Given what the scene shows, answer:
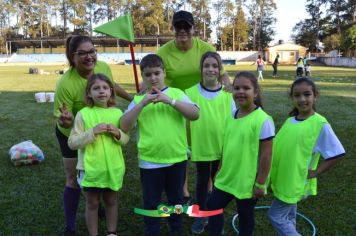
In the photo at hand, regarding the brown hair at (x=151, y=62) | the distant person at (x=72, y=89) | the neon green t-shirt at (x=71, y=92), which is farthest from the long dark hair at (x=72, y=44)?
the brown hair at (x=151, y=62)

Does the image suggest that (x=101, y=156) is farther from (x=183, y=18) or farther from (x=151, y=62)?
(x=183, y=18)

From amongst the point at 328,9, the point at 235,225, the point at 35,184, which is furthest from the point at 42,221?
the point at 328,9

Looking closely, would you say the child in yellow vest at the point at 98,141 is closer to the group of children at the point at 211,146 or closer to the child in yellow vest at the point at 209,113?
the group of children at the point at 211,146

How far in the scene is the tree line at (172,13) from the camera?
8143cm

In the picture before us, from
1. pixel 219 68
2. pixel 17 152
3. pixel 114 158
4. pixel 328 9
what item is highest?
pixel 328 9

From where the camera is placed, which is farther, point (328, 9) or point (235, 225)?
point (328, 9)

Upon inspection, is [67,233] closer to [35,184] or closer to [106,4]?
[35,184]

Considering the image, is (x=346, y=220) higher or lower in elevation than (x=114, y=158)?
lower

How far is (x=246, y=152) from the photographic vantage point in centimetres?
284

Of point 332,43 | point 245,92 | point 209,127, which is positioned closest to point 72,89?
point 209,127

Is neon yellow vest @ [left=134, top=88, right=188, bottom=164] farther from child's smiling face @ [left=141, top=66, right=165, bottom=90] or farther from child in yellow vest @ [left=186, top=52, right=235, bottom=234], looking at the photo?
child in yellow vest @ [left=186, top=52, right=235, bottom=234]

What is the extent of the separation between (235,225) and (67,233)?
5.45 feet

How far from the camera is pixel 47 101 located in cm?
1303

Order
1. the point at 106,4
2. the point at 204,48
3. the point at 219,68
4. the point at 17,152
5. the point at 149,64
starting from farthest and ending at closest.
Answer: the point at 106,4 < the point at 17,152 < the point at 204,48 < the point at 219,68 < the point at 149,64
